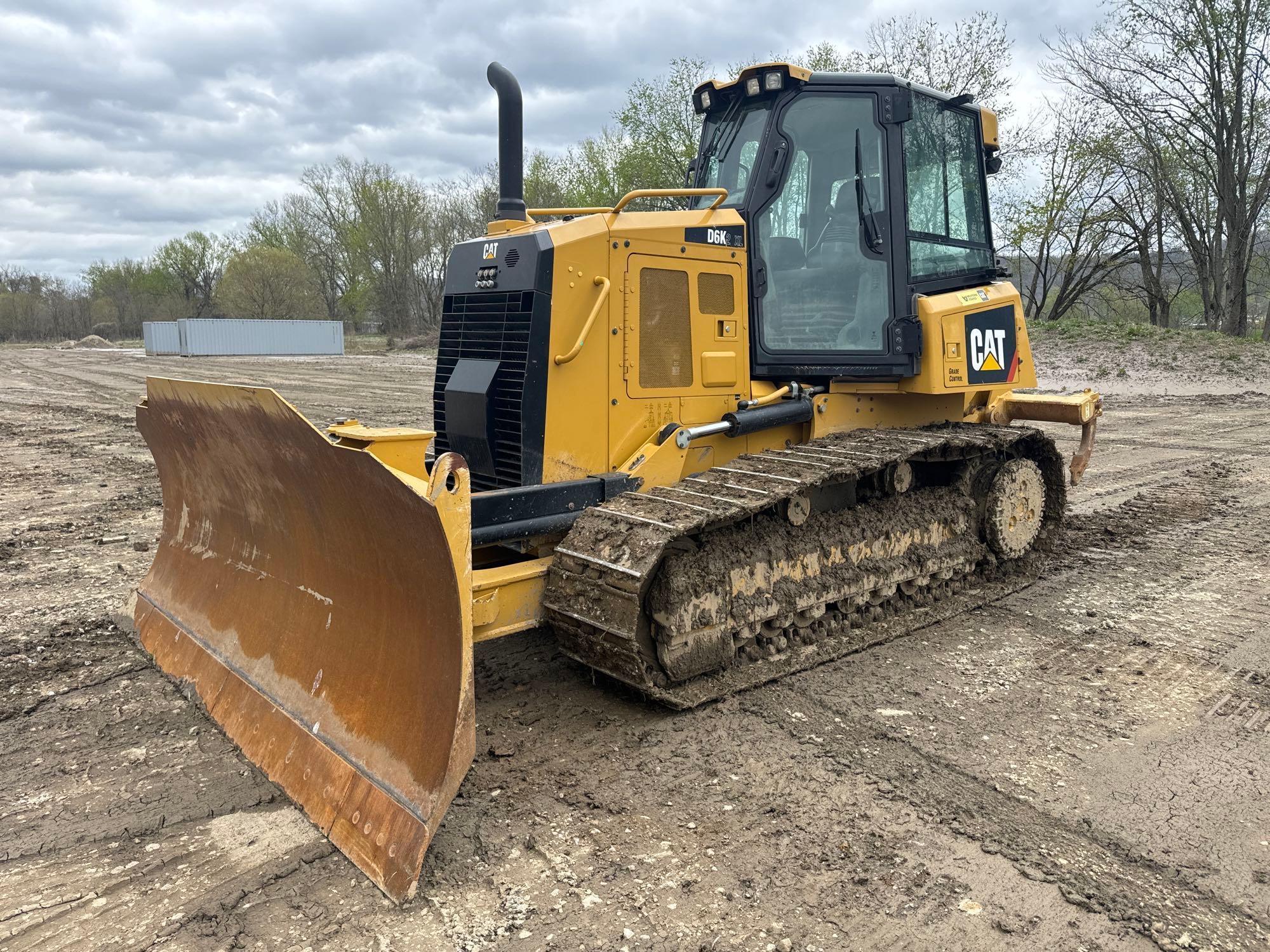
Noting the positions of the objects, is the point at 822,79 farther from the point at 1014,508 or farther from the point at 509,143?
the point at 1014,508

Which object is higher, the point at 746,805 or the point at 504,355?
the point at 504,355

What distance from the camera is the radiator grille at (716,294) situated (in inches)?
181

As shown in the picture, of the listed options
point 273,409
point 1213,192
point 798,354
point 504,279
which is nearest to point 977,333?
point 798,354

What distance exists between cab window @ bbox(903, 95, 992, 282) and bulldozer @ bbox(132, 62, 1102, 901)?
0.02 m

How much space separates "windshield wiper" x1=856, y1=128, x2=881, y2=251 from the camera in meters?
4.96

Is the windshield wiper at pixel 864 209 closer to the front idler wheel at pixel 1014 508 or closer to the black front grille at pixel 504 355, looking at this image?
the front idler wheel at pixel 1014 508

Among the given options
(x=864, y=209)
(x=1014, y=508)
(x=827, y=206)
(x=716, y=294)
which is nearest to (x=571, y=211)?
(x=716, y=294)

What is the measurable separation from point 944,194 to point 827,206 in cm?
100

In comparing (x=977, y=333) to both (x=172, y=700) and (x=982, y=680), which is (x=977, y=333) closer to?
(x=982, y=680)

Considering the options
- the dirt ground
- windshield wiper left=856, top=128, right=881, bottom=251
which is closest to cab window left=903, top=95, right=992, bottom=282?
windshield wiper left=856, top=128, right=881, bottom=251

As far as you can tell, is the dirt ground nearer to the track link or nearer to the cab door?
the track link

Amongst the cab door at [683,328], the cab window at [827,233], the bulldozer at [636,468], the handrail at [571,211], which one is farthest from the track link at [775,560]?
the handrail at [571,211]

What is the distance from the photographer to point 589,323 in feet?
13.7

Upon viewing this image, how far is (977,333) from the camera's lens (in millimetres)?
5520
